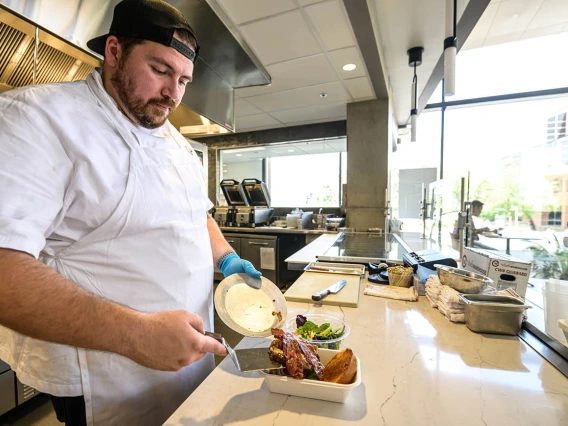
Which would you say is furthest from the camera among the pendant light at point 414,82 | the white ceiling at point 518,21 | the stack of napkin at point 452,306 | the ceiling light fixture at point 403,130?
the ceiling light fixture at point 403,130

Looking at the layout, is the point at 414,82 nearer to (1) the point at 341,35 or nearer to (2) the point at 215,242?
(1) the point at 341,35

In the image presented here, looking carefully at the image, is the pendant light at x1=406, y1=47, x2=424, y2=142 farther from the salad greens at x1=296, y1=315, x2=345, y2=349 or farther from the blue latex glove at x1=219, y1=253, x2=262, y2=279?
the salad greens at x1=296, y1=315, x2=345, y2=349

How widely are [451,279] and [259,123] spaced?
4.10 m

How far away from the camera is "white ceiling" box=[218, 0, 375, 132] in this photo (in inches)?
74.0

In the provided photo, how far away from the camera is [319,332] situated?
82 centimetres

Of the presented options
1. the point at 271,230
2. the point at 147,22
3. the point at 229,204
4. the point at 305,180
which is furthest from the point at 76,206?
the point at 305,180

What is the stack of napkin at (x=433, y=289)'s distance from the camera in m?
1.18

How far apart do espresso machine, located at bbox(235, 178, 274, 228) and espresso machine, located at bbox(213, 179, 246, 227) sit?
85 mm

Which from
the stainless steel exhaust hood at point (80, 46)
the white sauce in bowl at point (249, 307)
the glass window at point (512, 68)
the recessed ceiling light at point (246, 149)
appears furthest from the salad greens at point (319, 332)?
the recessed ceiling light at point (246, 149)

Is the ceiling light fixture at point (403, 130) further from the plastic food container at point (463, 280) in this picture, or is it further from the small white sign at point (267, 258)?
the plastic food container at point (463, 280)

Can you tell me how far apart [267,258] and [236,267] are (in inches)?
117

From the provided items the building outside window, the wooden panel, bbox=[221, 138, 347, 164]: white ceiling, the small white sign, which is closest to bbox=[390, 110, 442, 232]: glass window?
the building outside window

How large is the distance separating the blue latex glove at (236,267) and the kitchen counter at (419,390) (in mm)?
253

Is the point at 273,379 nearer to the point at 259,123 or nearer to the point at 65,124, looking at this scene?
the point at 65,124
